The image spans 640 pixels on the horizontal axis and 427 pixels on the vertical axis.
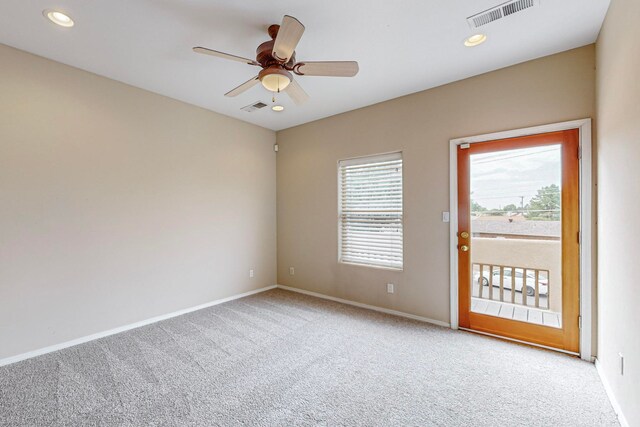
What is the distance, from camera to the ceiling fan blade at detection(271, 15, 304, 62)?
5.87 feet

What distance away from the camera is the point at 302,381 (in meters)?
2.29

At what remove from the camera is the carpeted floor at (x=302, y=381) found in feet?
6.22

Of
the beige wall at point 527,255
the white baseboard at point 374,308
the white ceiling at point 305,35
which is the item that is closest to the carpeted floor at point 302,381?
the white baseboard at point 374,308

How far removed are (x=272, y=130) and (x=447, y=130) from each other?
294cm

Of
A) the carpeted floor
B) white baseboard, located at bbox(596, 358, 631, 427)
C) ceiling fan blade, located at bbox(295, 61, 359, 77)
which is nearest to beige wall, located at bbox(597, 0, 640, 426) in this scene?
white baseboard, located at bbox(596, 358, 631, 427)

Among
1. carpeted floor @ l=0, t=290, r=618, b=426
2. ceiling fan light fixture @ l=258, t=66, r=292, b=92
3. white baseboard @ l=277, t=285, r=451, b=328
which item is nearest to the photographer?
carpeted floor @ l=0, t=290, r=618, b=426

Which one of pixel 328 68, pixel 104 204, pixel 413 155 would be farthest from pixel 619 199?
pixel 104 204

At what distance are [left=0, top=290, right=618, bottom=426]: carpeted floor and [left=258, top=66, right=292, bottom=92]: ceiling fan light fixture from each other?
240 centimetres

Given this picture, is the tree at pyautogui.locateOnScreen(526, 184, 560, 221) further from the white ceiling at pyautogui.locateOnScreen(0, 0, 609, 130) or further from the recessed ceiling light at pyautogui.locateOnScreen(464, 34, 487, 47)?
the recessed ceiling light at pyautogui.locateOnScreen(464, 34, 487, 47)

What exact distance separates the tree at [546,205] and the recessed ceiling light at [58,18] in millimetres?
4333

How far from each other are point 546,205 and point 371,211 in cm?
196

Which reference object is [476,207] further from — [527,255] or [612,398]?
[612,398]

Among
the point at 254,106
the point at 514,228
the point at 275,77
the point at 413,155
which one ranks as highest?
the point at 254,106

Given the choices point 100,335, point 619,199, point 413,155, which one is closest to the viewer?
point 619,199
